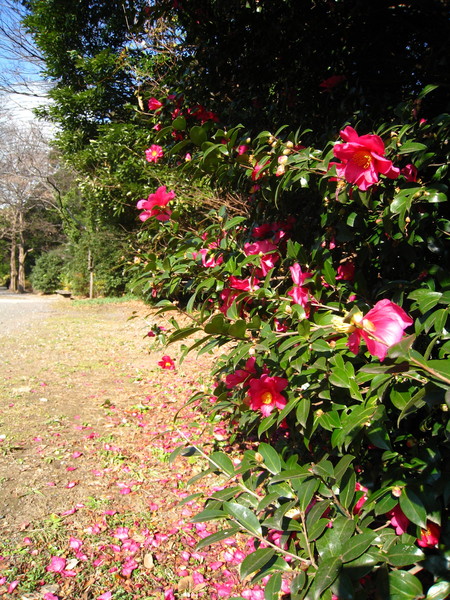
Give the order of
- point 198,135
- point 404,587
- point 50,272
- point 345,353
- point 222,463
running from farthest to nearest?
point 50,272
point 198,135
point 222,463
point 345,353
point 404,587

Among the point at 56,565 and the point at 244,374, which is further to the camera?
the point at 56,565

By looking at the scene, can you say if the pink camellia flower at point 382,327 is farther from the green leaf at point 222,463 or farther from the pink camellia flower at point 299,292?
the green leaf at point 222,463

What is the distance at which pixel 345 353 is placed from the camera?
1.08 metres

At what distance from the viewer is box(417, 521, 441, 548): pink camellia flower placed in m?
0.94

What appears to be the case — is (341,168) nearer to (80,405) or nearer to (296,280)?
(296,280)

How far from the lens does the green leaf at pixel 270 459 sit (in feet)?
3.73

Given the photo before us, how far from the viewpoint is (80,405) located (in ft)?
→ 11.7

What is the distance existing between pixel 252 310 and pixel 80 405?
8.61 feet

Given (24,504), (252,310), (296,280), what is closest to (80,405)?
(24,504)

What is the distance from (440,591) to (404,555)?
0.28 ft

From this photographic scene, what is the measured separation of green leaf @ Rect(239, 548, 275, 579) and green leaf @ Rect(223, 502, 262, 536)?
0.05 m

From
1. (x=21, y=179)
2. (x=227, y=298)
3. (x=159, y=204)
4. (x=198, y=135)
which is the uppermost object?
(x=21, y=179)

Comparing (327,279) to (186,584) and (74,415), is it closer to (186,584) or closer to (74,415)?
(186,584)

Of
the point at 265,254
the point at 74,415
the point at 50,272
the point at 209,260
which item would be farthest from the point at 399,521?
the point at 50,272
